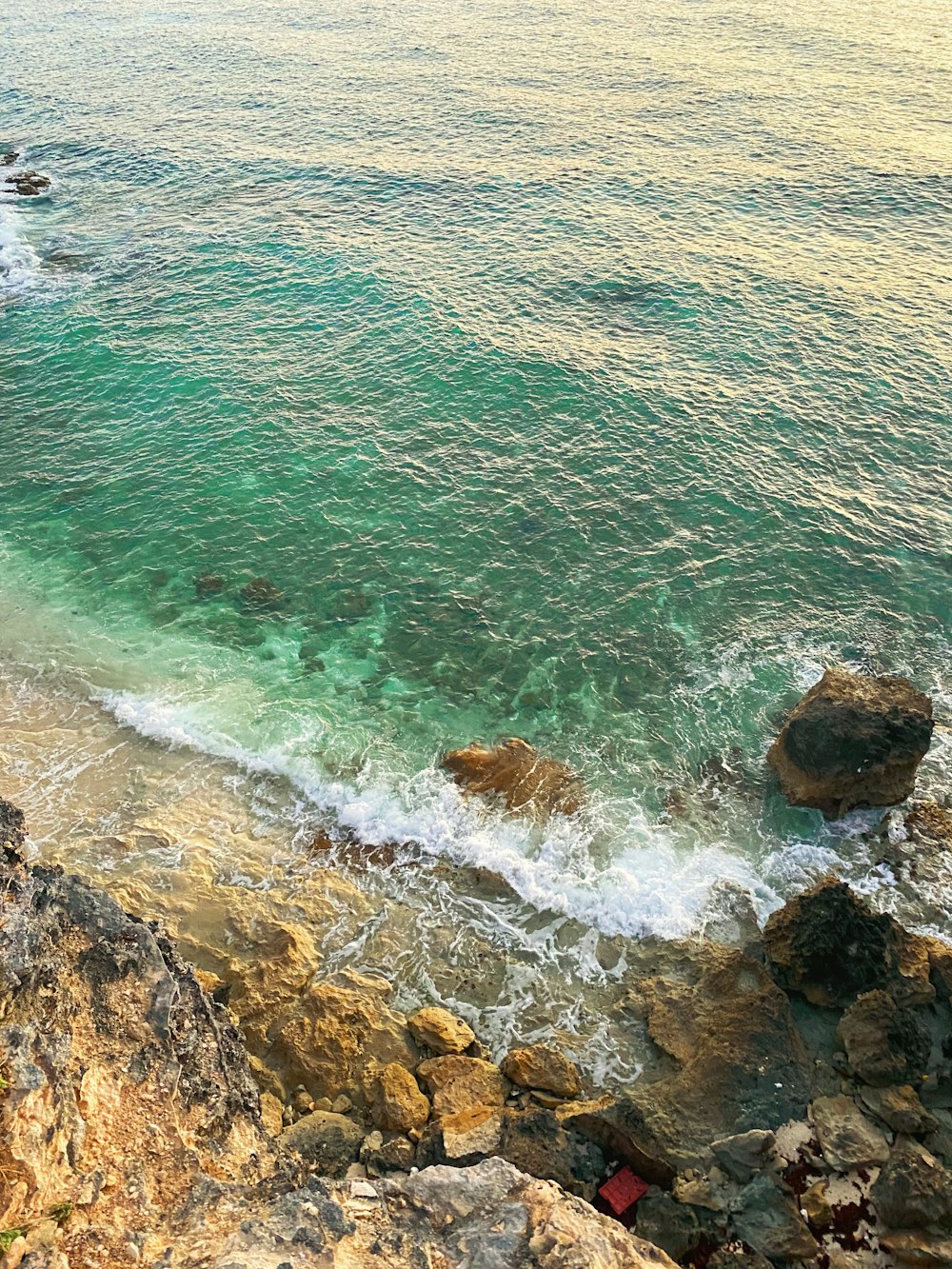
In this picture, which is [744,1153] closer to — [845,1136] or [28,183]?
[845,1136]

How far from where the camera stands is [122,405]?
129 ft

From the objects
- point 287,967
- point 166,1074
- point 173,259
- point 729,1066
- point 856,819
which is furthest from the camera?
point 173,259

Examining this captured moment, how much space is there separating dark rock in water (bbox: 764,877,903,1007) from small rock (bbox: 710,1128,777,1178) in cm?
381

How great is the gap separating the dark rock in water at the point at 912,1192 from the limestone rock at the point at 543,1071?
226 inches

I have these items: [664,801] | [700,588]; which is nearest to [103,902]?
[664,801]

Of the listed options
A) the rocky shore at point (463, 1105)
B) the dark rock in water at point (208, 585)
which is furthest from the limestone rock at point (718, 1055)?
the dark rock in water at point (208, 585)

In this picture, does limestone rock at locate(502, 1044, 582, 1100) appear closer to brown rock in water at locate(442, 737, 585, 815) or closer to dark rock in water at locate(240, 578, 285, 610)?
brown rock in water at locate(442, 737, 585, 815)

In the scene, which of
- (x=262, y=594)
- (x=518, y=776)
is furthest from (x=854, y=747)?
(x=262, y=594)

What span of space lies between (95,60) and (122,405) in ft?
247

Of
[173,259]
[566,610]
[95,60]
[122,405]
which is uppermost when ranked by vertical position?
[95,60]

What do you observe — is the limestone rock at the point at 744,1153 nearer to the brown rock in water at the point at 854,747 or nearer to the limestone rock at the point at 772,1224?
the limestone rock at the point at 772,1224

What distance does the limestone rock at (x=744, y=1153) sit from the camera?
1523 cm

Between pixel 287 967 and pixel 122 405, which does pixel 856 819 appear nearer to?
pixel 287 967

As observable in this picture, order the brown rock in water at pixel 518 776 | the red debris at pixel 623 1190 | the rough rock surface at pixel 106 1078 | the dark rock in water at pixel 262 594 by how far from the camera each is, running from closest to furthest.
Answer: the rough rock surface at pixel 106 1078
the red debris at pixel 623 1190
the brown rock in water at pixel 518 776
the dark rock in water at pixel 262 594
